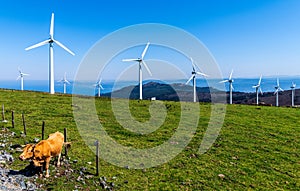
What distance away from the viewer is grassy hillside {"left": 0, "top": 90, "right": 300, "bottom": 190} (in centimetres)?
1423

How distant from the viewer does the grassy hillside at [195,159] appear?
560 inches

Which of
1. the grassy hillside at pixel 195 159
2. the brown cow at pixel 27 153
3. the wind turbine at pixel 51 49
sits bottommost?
the grassy hillside at pixel 195 159

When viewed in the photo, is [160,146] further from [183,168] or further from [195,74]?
[195,74]

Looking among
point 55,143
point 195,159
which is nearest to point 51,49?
point 195,159

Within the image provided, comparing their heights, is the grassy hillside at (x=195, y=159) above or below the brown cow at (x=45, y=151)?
below

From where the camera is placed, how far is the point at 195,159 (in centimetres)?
1817

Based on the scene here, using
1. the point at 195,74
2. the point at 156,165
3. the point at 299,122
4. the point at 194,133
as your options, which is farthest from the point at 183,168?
the point at 195,74

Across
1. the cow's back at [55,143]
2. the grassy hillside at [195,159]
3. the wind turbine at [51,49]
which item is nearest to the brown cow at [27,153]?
the cow's back at [55,143]

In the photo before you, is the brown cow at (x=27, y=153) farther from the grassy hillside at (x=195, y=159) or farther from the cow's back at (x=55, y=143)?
the grassy hillside at (x=195, y=159)

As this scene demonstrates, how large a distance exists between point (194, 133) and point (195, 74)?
146 feet

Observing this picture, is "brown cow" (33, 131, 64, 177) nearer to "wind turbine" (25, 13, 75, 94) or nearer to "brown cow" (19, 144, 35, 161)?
"brown cow" (19, 144, 35, 161)

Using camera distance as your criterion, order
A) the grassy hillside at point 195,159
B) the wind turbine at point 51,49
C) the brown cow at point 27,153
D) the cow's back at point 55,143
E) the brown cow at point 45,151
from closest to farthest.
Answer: the brown cow at point 27,153 < the brown cow at point 45,151 < the cow's back at point 55,143 < the grassy hillside at point 195,159 < the wind turbine at point 51,49

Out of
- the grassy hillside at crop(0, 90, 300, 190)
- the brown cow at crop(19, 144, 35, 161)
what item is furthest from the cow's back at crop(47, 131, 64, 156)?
the grassy hillside at crop(0, 90, 300, 190)

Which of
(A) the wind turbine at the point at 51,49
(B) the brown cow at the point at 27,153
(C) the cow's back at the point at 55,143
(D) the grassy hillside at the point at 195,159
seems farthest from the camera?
(A) the wind turbine at the point at 51,49
